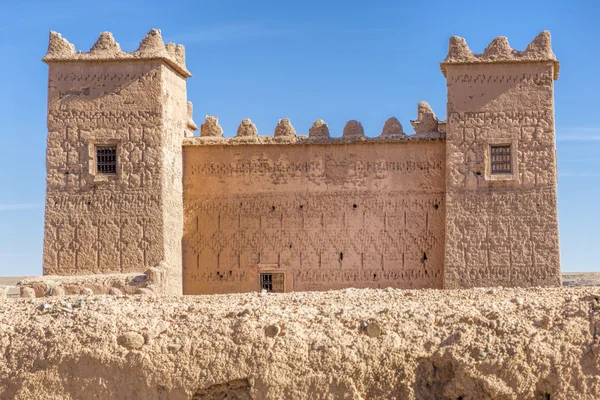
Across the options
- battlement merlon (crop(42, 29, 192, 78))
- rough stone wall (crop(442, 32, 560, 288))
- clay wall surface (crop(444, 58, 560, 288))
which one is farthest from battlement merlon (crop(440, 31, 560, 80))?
battlement merlon (crop(42, 29, 192, 78))

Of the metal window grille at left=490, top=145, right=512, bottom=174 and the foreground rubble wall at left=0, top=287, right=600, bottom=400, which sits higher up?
the metal window grille at left=490, top=145, right=512, bottom=174

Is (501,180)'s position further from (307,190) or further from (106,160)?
(106,160)

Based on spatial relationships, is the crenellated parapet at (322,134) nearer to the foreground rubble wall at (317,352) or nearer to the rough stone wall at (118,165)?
the rough stone wall at (118,165)

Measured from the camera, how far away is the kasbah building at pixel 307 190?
19219 mm

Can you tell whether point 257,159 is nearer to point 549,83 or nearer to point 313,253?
point 313,253

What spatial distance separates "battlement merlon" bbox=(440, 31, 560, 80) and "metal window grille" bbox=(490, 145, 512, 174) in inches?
68.1

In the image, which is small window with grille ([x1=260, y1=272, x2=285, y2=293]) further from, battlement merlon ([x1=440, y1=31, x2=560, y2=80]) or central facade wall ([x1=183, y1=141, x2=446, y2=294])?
battlement merlon ([x1=440, y1=31, x2=560, y2=80])

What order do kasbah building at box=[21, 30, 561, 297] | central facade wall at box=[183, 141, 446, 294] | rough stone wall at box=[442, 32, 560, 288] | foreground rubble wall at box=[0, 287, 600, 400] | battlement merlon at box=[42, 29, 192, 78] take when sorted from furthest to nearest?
central facade wall at box=[183, 141, 446, 294] → battlement merlon at box=[42, 29, 192, 78] → kasbah building at box=[21, 30, 561, 297] → rough stone wall at box=[442, 32, 560, 288] → foreground rubble wall at box=[0, 287, 600, 400]

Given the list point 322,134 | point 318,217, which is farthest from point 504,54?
point 318,217

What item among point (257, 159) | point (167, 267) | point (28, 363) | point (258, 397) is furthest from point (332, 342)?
point (257, 159)

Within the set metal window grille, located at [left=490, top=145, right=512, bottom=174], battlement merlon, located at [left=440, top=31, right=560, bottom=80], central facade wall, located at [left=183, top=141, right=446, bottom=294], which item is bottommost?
central facade wall, located at [left=183, top=141, right=446, bottom=294]

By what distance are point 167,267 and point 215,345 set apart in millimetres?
8428

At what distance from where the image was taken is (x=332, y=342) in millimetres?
10445

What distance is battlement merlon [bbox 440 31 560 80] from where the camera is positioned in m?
19.3
